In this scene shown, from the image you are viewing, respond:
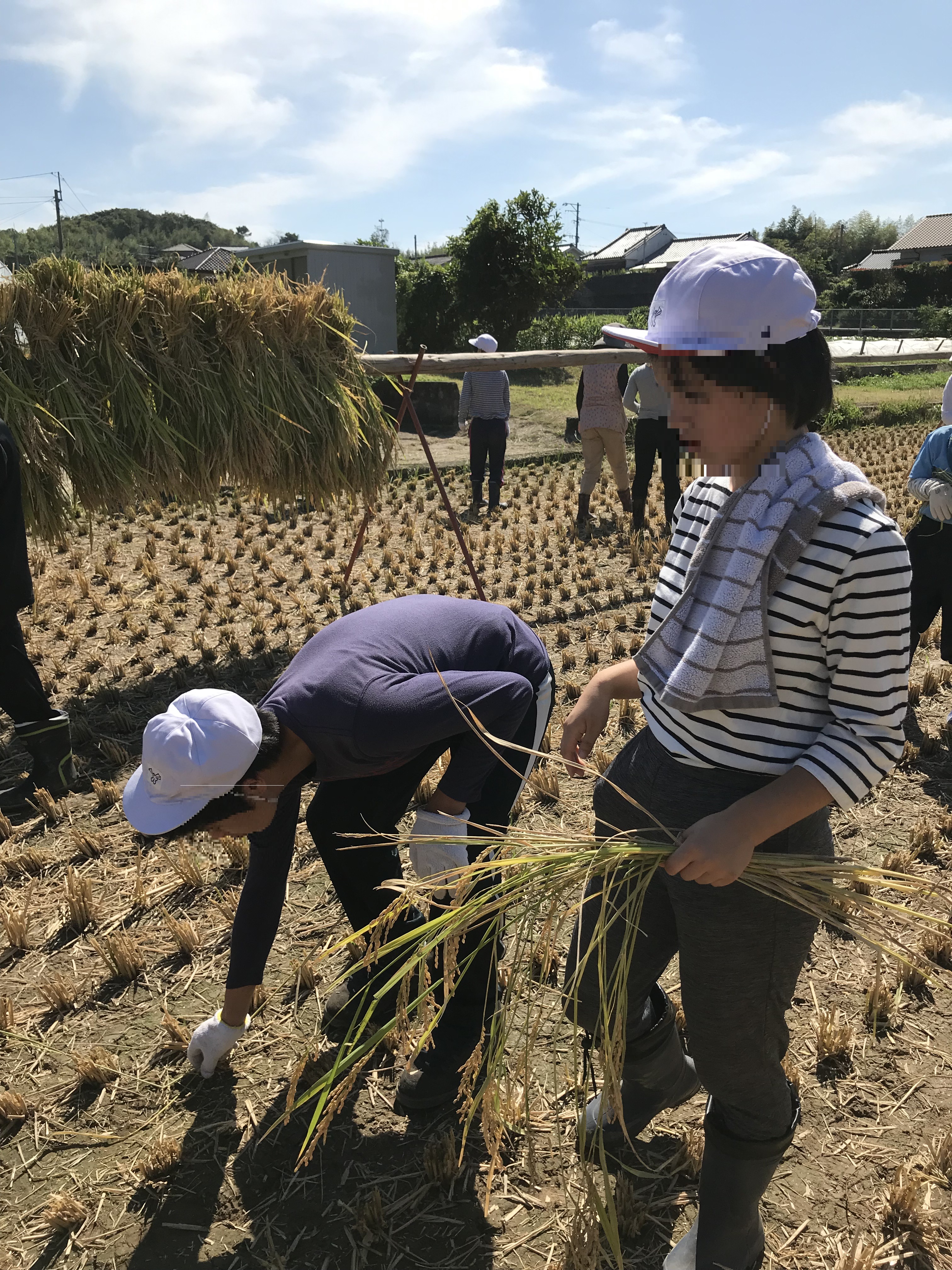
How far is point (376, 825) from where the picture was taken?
7.73ft

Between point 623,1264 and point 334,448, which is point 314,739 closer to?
point 623,1264

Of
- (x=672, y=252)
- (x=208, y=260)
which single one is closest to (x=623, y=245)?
(x=672, y=252)

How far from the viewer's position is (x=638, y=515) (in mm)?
8125

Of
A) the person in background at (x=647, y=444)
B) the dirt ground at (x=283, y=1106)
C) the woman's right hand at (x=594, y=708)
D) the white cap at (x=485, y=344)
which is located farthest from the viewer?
the white cap at (x=485, y=344)

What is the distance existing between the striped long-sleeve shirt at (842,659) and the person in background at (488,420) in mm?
7673

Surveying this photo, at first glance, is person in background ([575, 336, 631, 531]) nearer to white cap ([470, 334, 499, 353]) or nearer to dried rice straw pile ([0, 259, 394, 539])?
white cap ([470, 334, 499, 353])

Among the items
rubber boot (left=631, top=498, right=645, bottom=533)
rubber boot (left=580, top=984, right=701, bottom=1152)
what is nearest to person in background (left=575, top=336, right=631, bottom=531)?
rubber boot (left=631, top=498, right=645, bottom=533)

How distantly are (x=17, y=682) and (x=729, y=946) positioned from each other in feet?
10.9

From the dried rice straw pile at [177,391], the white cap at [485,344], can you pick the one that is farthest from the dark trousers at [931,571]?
the white cap at [485,344]

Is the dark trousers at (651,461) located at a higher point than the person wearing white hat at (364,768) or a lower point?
higher

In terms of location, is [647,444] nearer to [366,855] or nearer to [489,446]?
[489,446]

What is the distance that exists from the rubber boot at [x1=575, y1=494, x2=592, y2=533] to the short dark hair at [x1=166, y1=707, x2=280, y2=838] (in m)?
6.66

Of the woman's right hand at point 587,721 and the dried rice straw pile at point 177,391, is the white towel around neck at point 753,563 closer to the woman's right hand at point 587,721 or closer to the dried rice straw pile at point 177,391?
the woman's right hand at point 587,721

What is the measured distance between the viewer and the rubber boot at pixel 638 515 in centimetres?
804
